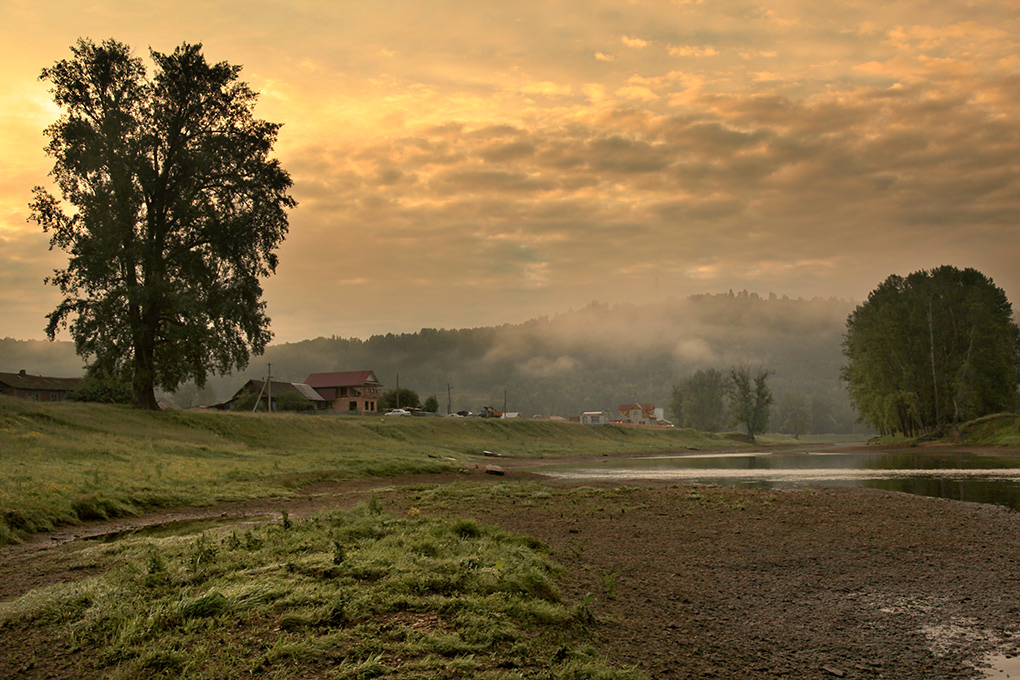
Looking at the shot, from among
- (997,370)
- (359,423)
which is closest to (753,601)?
(359,423)

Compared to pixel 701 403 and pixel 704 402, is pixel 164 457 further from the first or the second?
pixel 704 402

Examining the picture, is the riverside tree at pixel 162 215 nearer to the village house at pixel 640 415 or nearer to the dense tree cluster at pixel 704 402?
the dense tree cluster at pixel 704 402

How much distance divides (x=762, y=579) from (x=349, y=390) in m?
114

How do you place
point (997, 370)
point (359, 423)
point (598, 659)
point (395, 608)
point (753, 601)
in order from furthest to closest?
point (997, 370) → point (359, 423) → point (753, 601) → point (395, 608) → point (598, 659)

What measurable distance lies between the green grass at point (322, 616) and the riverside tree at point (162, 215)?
32259 mm

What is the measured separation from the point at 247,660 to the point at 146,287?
123 feet

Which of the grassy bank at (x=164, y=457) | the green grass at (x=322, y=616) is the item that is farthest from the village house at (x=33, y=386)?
the green grass at (x=322, y=616)

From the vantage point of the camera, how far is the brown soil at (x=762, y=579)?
285 inches

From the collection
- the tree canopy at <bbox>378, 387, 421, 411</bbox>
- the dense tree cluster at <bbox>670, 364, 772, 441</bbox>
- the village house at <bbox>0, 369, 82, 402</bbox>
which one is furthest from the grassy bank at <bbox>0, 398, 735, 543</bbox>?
the dense tree cluster at <bbox>670, 364, 772, 441</bbox>

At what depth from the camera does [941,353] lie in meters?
71.5

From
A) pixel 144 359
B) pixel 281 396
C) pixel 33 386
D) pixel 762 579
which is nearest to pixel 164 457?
pixel 144 359

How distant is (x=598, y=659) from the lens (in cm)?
A: 652

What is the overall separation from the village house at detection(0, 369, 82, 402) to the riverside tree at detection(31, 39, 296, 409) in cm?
7012

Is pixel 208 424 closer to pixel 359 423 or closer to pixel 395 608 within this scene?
pixel 359 423
